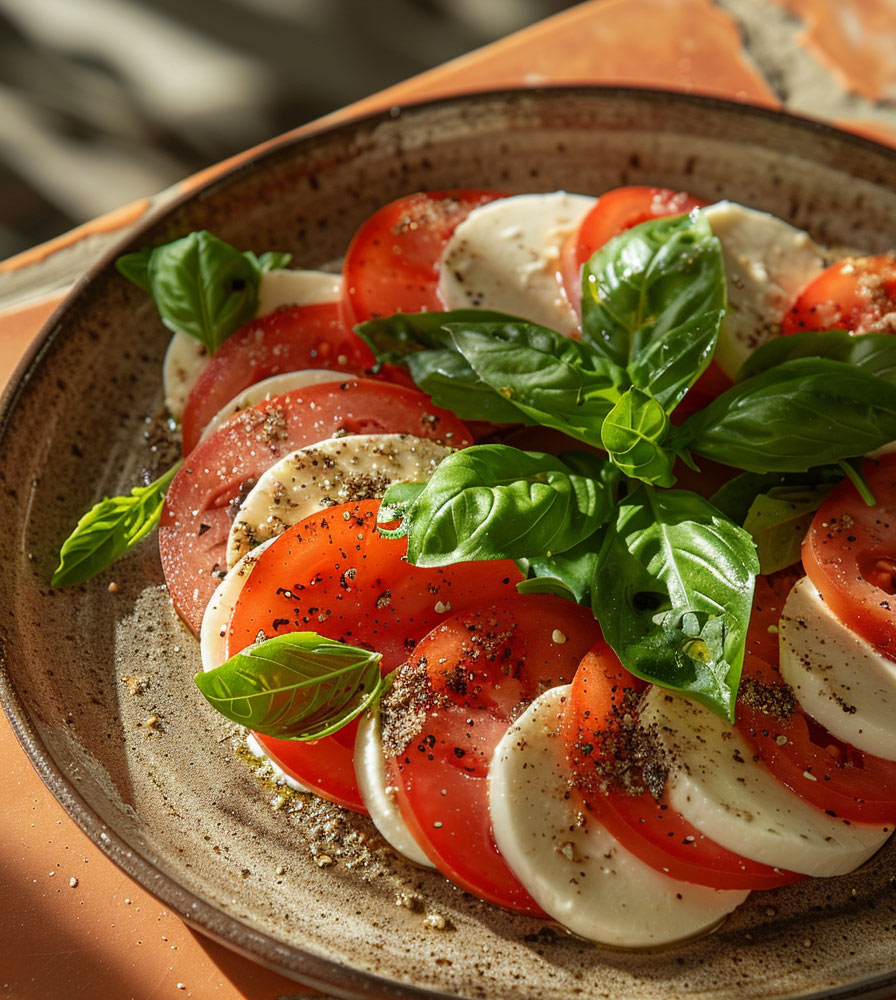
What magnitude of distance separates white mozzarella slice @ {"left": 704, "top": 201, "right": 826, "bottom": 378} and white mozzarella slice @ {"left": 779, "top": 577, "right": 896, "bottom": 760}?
67cm

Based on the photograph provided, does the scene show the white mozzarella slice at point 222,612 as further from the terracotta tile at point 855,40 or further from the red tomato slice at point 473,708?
the terracotta tile at point 855,40

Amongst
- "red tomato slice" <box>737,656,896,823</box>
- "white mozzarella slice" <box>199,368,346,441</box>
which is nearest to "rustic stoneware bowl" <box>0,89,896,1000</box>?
"red tomato slice" <box>737,656,896,823</box>

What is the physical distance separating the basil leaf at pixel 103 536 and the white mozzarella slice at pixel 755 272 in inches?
51.0

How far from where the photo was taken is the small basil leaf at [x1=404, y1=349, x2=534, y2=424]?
2.10 metres

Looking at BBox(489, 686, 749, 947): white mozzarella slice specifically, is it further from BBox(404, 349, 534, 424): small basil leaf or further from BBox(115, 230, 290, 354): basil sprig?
BBox(115, 230, 290, 354): basil sprig

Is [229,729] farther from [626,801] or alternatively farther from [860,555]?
[860,555]

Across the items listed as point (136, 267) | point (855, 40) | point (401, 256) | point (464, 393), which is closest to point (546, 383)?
point (464, 393)

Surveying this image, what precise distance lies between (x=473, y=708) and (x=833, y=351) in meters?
1.06

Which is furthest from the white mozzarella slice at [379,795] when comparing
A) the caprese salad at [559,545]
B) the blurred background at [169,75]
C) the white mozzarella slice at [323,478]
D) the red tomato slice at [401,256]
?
the blurred background at [169,75]

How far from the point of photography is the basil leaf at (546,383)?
2.02 meters

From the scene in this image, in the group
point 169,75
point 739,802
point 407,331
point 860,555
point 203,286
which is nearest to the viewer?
point 739,802

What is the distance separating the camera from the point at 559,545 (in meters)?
1.86

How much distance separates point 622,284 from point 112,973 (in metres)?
1.65

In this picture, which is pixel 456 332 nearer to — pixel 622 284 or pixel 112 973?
pixel 622 284
